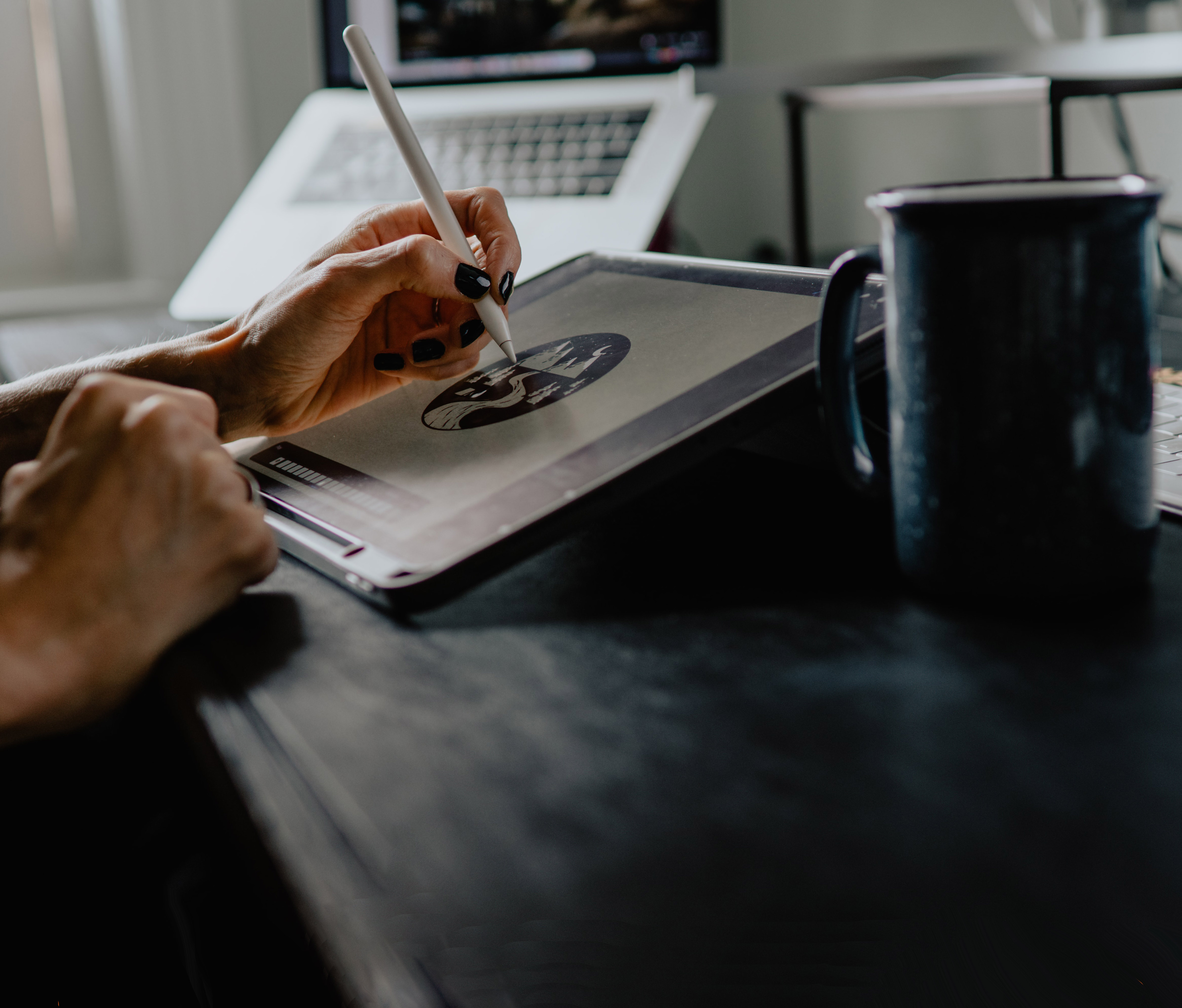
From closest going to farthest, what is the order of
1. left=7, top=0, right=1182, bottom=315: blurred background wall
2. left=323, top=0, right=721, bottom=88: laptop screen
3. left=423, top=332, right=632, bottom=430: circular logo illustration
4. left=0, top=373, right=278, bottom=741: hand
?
left=0, top=373, right=278, bottom=741: hand → left=423, top=332, right=632, bottom=430: circular logo illustration → left=323, top=0, right=721, bottom=88: laptop screen → left=7, top=0, right=1182, bottom=315: blurred background wall

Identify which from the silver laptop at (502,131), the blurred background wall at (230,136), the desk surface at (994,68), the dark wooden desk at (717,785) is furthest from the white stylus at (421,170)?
the blurred background wall at (230,136)

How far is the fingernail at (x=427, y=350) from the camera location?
1.72ft

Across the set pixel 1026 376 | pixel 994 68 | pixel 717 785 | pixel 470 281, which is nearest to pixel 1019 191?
pixel 1026 376

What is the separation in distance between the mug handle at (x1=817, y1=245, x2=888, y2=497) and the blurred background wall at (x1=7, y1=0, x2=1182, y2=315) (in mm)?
1125

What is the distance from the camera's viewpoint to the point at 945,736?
24 cm

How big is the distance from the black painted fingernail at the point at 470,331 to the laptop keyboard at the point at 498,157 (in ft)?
1.52

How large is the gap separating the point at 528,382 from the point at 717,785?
0.28 meters

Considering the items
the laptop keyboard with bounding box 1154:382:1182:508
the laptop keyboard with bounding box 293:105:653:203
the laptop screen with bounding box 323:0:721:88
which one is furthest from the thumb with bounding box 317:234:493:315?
the laptop screen with bounding box 323:0:721:88

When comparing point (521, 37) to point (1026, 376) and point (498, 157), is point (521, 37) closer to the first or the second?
point (498, 157)

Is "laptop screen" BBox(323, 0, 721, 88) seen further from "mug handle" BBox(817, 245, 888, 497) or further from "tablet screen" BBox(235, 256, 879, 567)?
"mug handle" BBox(817, 245, 888, 497)

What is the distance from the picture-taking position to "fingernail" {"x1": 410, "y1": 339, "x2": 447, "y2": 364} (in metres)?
0.52

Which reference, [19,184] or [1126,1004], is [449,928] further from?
[19,184]

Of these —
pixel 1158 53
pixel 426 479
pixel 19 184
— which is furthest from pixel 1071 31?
pixel 19 184

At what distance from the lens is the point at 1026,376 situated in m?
0.28
